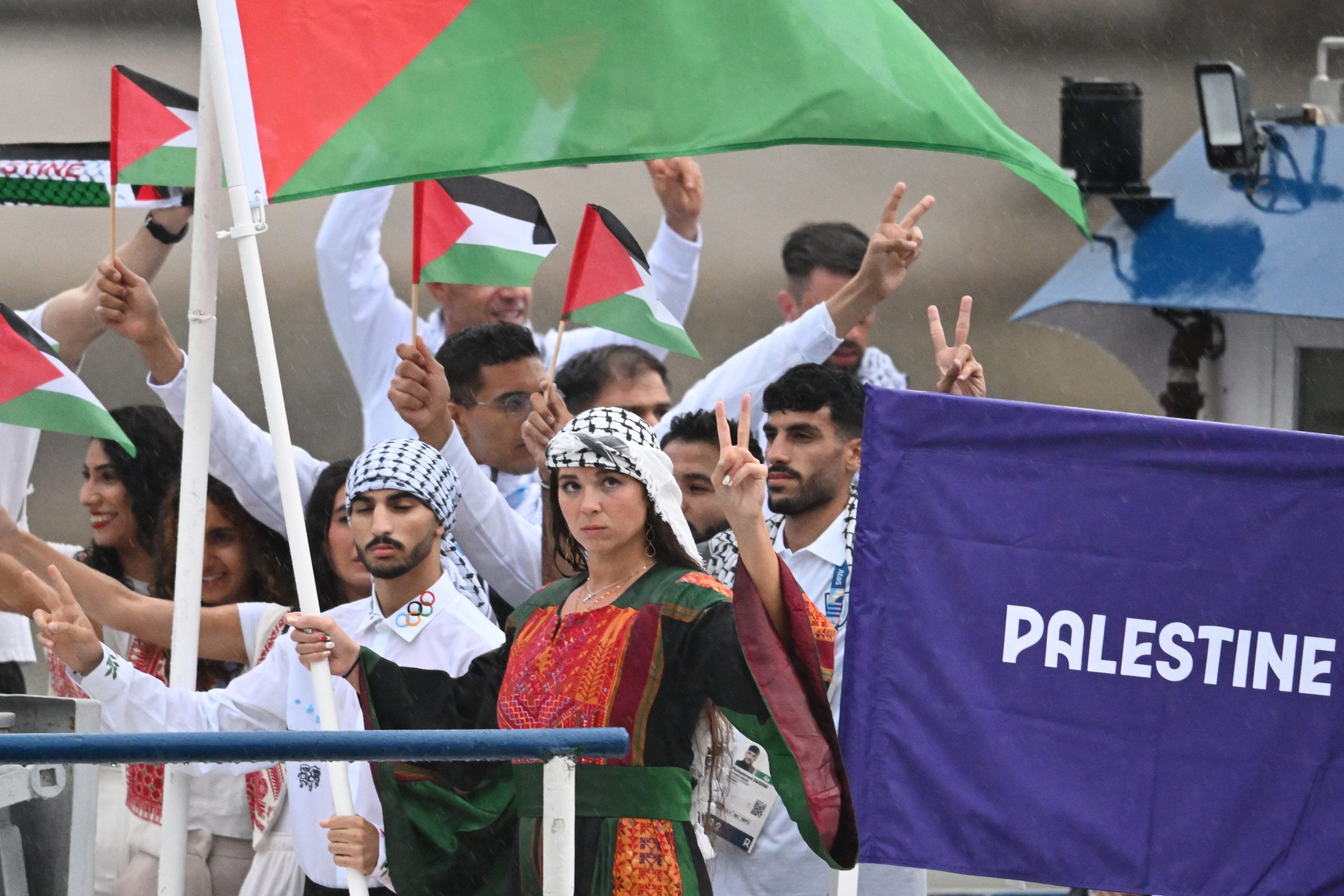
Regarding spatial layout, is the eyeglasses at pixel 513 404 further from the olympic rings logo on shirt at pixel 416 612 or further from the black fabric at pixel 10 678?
the black fabric at pixel 10 678

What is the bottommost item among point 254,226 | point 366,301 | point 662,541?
point 662,541

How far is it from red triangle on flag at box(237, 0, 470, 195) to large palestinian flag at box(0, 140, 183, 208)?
1.17 meters

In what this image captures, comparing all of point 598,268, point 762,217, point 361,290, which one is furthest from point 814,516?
point 762,217

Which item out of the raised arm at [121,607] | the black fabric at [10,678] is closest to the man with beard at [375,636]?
the raised arm at [121,607]

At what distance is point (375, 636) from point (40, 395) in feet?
3.04

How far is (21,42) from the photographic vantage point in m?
8.68

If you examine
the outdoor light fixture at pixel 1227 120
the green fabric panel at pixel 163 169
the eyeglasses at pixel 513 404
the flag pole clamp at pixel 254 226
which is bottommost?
the eyeglasses at pixel 513 404

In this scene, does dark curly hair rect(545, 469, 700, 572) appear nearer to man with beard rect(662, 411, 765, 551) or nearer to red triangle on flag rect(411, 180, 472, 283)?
red triangle on flag rect(411, 180, 472, 283)

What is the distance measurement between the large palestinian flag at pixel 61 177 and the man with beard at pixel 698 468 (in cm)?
148

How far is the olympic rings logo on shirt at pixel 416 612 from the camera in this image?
409 centimetres

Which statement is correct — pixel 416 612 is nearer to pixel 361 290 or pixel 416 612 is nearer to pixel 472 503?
pixel 472 503

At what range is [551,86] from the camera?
3.62 m

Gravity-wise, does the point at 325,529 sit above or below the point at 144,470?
Answer: below

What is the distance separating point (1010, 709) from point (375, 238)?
301 centimetres
